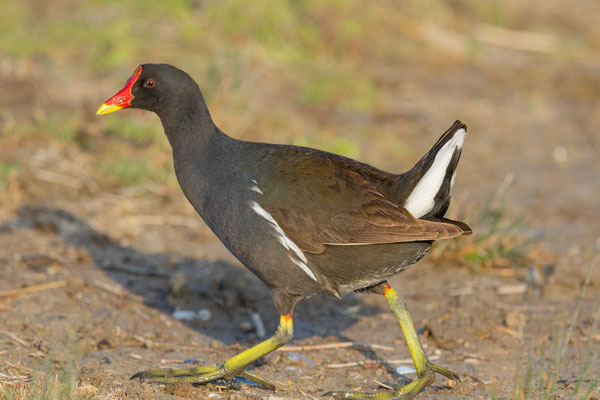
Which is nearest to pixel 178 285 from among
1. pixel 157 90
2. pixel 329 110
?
pixel 157 90

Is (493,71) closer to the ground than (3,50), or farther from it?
farther from it

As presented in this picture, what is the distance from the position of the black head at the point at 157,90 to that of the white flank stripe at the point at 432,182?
123cm

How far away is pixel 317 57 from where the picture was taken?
9.30 metres

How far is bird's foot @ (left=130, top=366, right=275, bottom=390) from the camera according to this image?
145 inches

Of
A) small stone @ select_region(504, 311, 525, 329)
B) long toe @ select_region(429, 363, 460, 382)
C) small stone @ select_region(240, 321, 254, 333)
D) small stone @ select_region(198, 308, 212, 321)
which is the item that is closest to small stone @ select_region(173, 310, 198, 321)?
small stone @ select_region(198, 308, 212, 321)

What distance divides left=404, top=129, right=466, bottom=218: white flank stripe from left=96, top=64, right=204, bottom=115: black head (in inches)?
48.6

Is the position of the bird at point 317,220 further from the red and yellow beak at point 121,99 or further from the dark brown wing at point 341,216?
the red and yellow beak at point 121,99

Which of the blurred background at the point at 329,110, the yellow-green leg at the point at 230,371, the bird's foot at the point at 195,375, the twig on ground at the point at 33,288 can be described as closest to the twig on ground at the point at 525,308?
the blurred background at the point at 329,110

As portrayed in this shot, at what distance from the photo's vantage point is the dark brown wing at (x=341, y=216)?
3518 mm

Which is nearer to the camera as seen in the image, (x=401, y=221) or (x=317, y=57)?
(x=401, y=221)

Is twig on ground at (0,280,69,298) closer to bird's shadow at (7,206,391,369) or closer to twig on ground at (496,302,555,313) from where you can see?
Answer: bird's shadow at (7,206,391,369)

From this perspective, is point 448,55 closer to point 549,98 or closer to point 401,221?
point 549,98

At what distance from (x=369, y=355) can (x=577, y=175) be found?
417 cm

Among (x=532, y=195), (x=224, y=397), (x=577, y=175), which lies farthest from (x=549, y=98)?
(x=224, y=397)
